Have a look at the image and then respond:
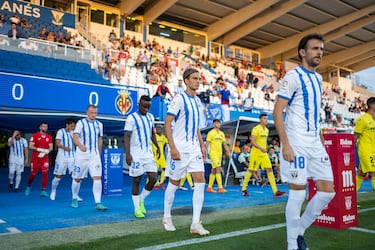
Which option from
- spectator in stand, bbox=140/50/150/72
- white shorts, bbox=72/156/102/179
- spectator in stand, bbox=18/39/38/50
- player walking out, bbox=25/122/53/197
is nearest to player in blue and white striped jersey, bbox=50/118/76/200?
player walking out, bbox=25/122/53/197

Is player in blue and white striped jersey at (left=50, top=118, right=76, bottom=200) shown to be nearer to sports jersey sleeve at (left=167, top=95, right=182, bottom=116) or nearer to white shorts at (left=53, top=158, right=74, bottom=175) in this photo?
white shorts at (left=53, top=158, right=74, bottom=175)

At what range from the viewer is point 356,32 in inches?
1608

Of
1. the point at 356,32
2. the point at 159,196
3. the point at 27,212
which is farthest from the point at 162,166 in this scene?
the point at 356,32

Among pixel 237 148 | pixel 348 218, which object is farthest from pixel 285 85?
pixel 237 148

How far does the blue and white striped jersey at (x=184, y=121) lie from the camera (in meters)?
5.01

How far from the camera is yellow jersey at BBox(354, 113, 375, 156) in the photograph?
23.7ft

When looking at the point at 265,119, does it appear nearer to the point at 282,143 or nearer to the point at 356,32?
the point at 282,143

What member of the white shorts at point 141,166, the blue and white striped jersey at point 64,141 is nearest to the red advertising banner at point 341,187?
the white shorts at point 141,166

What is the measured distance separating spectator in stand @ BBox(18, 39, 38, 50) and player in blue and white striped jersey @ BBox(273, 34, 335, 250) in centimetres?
1160

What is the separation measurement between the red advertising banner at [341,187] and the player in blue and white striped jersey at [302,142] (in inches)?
62.9

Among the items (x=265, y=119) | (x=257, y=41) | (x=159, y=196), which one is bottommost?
(x=159, y=196)

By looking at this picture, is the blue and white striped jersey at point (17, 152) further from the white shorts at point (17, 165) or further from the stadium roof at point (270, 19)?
the stadium roof at point (270, 19)

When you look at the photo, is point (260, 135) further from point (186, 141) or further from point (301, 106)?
point (301, 106)

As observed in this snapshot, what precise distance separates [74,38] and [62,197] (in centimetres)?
1418
